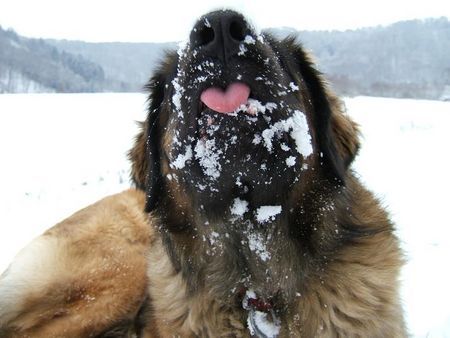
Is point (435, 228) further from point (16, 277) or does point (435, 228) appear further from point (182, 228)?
point (16, 277)

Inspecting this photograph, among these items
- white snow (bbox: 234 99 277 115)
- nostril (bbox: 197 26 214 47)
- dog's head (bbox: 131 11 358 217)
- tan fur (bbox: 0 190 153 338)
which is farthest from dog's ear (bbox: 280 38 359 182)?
tan fur (bbox: 0 190 153 338)

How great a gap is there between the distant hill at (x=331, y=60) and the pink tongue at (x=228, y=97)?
63276mm

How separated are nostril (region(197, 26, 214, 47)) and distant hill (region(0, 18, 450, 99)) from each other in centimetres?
6332

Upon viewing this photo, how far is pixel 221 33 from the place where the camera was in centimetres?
179

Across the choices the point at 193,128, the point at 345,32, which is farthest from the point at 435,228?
the point at 345,32

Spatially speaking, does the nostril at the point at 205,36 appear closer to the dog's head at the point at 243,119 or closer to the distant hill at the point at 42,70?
the dog's head at the point at 243,119

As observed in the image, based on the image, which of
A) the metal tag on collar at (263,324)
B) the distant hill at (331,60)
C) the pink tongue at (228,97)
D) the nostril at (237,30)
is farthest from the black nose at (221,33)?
the distant hill at (331,60)

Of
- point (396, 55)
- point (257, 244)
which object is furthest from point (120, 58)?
point (257, 244)

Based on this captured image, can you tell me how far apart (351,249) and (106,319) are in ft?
5.90

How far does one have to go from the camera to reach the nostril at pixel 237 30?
1798 mm

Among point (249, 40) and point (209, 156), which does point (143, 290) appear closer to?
point (209, 156)

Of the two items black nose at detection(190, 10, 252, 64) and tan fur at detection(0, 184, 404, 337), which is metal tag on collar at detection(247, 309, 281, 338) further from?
black nose at detection(190, 10, 252, 64)

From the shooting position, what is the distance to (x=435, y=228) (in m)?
5.15

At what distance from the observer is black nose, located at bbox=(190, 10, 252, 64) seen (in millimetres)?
1771
